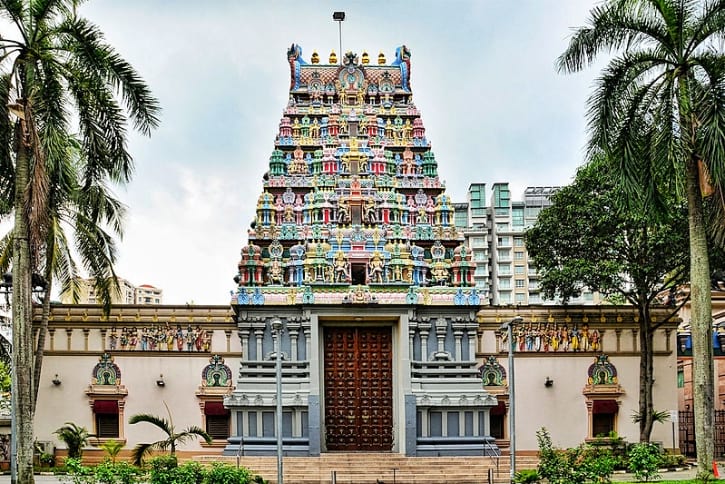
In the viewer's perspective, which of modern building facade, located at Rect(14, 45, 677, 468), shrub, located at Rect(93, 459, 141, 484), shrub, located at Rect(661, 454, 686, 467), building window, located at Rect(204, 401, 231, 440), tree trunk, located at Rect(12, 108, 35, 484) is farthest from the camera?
building window, located at Rect(204, 401, 231, 440)

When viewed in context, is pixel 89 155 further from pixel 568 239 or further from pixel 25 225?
pixel 568 239

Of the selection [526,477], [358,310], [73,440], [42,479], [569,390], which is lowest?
[42,479]

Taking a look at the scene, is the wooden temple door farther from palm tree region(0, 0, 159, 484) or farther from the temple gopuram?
palm tree region(0, 0, 159, 484)

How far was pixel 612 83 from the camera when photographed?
22.8 m

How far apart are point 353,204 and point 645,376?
1089 cm

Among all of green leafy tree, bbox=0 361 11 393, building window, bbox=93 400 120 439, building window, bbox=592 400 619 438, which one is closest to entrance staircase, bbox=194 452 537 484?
building window, bbox=93 400 120 439

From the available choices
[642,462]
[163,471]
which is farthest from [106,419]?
[642,462]

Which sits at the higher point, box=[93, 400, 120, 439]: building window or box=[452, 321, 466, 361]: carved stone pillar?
box=[452, 321, 466, 361]: carved stone pillar

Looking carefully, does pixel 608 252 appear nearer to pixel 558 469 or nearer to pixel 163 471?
pixel 558 469

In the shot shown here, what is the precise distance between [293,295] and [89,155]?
9.68 meters

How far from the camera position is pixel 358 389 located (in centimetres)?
3097

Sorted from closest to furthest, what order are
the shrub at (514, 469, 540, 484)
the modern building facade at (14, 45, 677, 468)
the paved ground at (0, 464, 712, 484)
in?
the shrub at (514, 469, 540, 484) → the paved ground at (0, 464, 712, 484) → the modern building facade at (14, 45, 677, 468)

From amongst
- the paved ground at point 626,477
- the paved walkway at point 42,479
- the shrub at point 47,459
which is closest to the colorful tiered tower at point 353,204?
the paved ground at point 626,477

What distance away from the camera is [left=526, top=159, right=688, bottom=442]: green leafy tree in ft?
104
